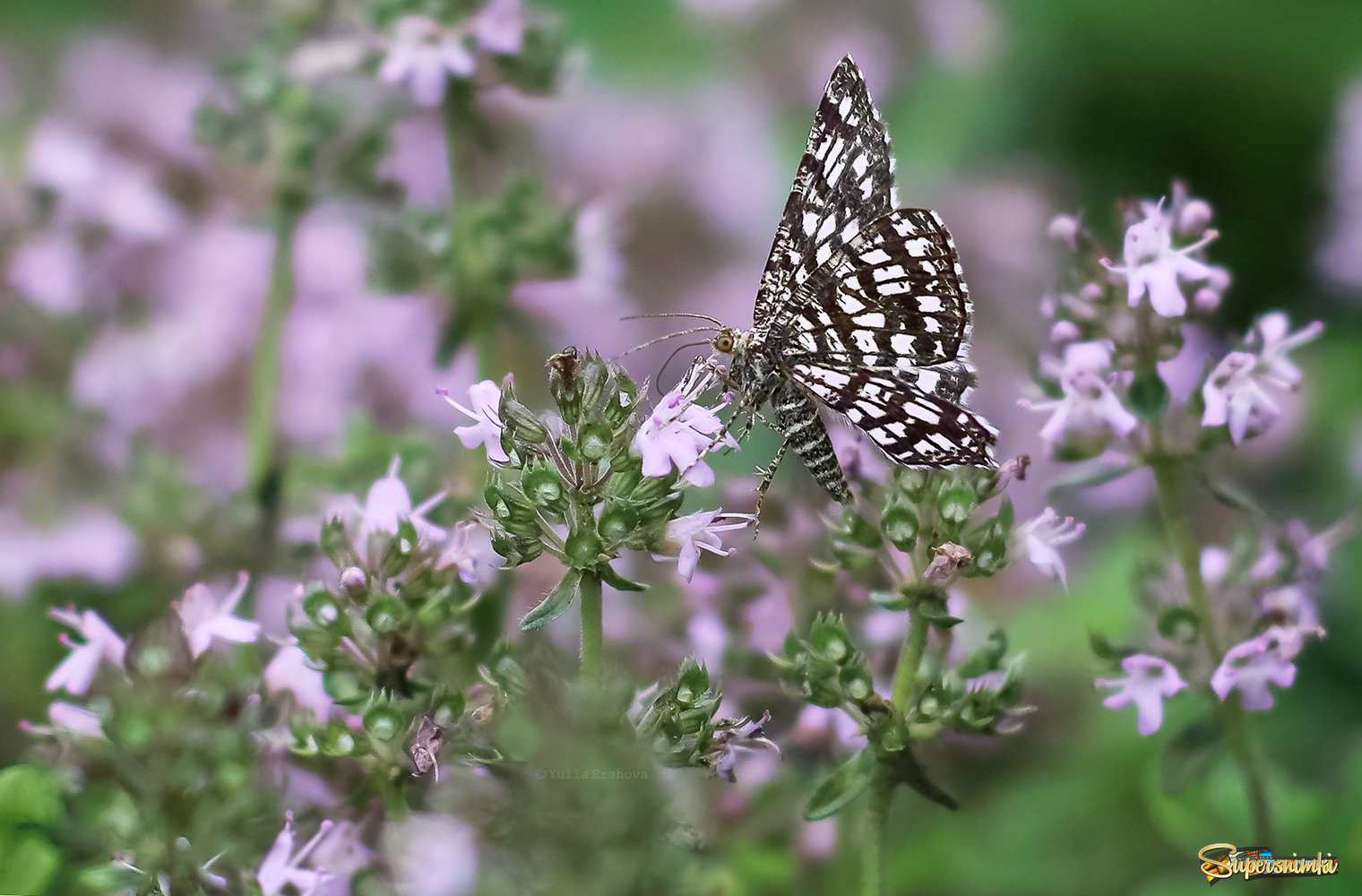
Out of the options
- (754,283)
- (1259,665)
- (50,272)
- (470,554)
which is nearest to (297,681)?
(470,554)

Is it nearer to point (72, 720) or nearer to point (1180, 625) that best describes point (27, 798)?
point (72, 720)

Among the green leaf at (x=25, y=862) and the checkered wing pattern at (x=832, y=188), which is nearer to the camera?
the green leaf at (x=25, y=862)

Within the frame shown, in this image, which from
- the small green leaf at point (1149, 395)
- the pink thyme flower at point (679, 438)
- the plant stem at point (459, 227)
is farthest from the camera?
the plant stem at point (459, 227)

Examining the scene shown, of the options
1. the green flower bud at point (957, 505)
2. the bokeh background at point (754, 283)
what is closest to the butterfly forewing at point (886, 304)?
the bokeh background at point (754, 283)

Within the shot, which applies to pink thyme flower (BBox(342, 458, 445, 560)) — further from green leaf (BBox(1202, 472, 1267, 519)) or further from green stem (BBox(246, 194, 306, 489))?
green leaf (BBox(1202, 472, 1267, 519))

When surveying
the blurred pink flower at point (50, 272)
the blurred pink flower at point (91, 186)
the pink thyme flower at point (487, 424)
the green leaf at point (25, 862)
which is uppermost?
the blurred pink flower at point (91, 186)

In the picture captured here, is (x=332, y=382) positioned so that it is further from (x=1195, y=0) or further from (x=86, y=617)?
(x=1195, y=0)

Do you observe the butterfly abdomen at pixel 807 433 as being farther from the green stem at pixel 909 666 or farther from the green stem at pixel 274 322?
the green stem at pixel 274 322
